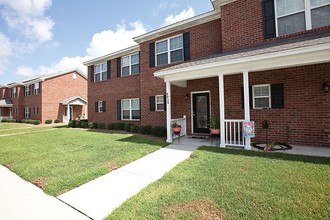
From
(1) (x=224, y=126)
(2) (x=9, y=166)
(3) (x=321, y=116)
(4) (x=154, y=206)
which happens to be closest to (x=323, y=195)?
Answer: (4) (x=154, y=206)

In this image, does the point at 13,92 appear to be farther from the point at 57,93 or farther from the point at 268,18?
the point at 268,18

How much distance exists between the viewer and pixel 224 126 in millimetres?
7164

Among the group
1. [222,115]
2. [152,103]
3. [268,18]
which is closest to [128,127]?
[152,103]

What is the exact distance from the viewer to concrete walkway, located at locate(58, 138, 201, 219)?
327cm

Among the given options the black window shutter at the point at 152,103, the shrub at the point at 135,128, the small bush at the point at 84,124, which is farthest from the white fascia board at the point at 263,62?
the small bush at the point at 84,124

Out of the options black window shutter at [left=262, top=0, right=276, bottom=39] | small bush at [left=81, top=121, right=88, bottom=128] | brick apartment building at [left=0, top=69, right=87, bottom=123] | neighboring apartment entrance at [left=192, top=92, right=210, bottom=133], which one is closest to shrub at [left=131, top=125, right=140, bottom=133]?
neighboring apartment entrance at [left=192, top=92, right=210, bottom=133]

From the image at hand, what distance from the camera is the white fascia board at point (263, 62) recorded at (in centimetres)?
540

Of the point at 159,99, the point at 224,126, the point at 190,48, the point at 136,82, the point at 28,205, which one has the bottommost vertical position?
the point at 28,205

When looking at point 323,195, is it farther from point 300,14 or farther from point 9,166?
point 9,166

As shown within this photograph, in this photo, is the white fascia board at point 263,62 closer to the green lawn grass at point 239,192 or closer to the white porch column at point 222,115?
the white porch column at point 222,115

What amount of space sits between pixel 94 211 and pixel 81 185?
1.29 m

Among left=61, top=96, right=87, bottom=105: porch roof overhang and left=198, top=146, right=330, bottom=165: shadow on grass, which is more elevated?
left=61, top=96, right=87, bottom=105: porch roof overhang

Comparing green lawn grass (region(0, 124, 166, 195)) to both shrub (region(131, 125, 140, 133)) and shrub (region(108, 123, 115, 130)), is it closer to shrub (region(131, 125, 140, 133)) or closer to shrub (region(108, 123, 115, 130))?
shrub (region(131, 125, 140, 133))

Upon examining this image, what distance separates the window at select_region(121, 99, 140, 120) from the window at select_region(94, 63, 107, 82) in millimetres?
3589
